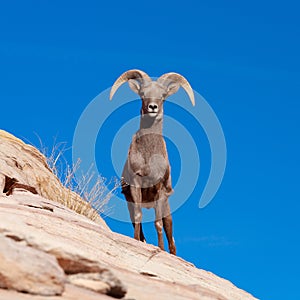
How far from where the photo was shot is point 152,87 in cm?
1323

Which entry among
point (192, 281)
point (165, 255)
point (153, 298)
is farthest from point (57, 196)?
point (153, 298)

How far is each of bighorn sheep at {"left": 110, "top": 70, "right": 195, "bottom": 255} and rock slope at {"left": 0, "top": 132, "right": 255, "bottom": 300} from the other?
1534mm

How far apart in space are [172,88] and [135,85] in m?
0.77

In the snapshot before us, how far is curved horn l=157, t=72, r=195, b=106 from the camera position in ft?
44.7

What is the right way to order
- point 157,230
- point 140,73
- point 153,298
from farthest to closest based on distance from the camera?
point 140,73, point 157,230, point 153,298

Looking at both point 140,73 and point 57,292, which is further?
point 140,73

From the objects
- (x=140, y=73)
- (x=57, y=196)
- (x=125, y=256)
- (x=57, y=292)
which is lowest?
(x=57, y=292)

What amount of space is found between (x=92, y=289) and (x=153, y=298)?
756 mm

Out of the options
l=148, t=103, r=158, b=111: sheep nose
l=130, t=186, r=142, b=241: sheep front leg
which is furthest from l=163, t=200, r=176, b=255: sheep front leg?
l=148, t=103, r=158, b=111: sheep nose

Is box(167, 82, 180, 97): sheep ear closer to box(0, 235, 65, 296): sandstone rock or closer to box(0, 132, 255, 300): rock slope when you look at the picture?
box(0, 132, 255, 300): rock slope

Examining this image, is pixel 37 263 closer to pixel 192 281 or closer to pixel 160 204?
pixel 192 281

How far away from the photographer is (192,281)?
9.88m

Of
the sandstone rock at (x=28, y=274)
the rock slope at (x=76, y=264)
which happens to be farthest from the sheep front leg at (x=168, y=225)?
the sandstone rock at (x=28, y=274)

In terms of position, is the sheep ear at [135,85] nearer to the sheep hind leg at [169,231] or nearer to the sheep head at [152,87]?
the sheep head at [152,87]
